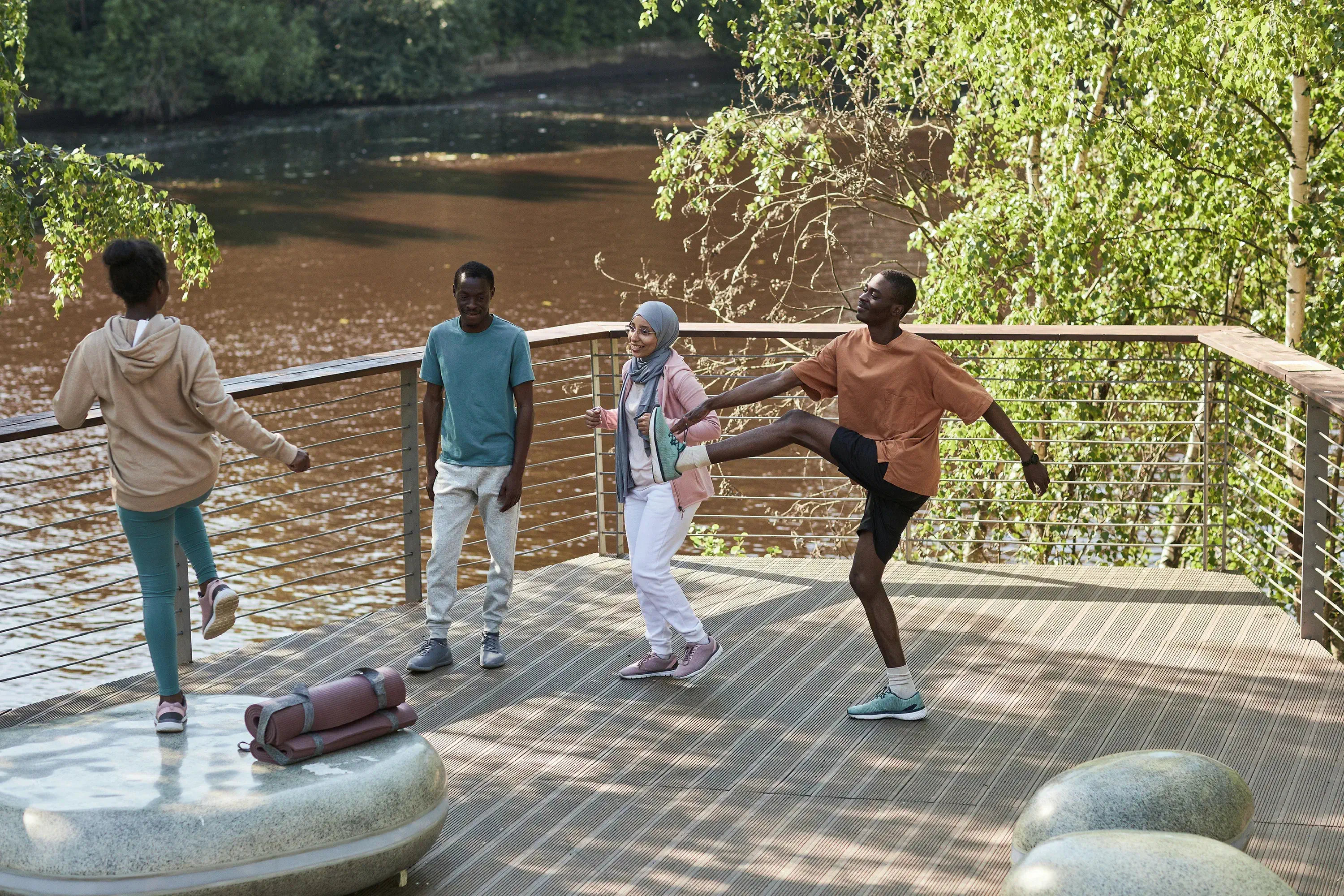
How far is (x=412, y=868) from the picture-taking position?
4617mm

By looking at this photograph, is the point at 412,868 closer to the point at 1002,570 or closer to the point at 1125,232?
the point at 1002,570

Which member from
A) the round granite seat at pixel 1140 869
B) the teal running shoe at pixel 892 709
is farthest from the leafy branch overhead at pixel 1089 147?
the round granite seat at pixel 1140 869

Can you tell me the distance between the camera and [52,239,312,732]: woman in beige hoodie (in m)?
4.75

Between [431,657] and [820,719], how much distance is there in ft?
5.61

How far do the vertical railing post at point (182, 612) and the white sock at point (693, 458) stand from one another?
2223mm

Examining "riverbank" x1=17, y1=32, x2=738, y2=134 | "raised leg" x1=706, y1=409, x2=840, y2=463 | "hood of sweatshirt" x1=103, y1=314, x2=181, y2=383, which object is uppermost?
"riverbank" x1=17, y1=32, x2=738, y2=134

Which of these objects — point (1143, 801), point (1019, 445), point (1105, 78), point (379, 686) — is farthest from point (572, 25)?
point (1143, 801)

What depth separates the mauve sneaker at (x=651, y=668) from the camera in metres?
6.21

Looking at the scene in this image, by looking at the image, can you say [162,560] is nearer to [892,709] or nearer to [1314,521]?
[892,709]

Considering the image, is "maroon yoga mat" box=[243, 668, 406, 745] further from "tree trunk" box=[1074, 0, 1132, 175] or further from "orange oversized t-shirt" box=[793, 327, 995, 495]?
"tree trunk" box=[1074, 0, 1132, 175]

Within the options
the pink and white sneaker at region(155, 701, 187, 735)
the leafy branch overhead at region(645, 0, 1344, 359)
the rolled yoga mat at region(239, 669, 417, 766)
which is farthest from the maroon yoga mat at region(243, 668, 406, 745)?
the leafy branch overhead at region(645, 0, 1344, 359)

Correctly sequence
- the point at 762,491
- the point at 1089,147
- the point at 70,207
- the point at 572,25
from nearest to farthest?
1. the point at 1089,147
2. the point at 70,207
3. the point at 762,491
4. the point at 572,25

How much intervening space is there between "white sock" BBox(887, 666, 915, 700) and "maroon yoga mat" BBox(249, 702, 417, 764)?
1.99m

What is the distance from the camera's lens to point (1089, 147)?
1137cm
